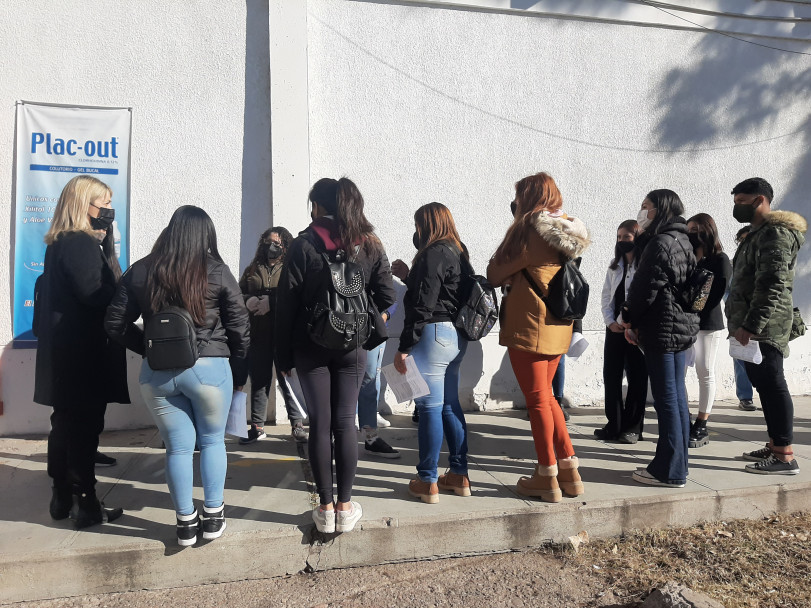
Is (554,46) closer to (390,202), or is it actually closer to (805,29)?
(390,202)

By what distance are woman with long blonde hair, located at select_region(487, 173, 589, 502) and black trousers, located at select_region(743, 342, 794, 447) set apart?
1.50 m

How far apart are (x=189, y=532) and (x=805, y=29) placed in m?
7.68

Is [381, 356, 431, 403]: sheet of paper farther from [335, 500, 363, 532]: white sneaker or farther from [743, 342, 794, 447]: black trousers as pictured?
[743, 342, 794, 447]: black trousers

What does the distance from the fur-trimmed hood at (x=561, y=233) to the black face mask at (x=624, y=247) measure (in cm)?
164

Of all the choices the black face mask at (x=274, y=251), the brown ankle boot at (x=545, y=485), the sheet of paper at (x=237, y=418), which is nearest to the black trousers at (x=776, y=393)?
the brown ankle boot at (x=545, y=485)

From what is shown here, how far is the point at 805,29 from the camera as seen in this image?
6.55 m

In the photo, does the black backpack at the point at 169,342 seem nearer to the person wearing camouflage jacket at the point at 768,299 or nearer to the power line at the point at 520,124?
the person wearing camouflage jacket at the point at 768,299

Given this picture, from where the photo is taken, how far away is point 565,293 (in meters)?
3.35

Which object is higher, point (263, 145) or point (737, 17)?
point (737, 17)

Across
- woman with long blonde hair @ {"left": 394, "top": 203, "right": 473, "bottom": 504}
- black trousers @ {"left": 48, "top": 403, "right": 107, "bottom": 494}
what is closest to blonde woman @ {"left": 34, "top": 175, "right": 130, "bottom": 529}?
black trousers @ {"left": 48, "top": 403, "right": 107, "bottom": 494}

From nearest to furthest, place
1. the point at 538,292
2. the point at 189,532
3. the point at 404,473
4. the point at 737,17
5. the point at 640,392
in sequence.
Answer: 1. the point at 189,532
2. the point at 538,292
3. the point at 404,473
4. the point at 640,392
5. the point at 737,17

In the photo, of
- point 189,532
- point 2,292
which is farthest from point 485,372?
point 2,292

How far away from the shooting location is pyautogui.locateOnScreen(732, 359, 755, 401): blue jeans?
6.11m

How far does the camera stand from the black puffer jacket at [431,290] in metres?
3.36
